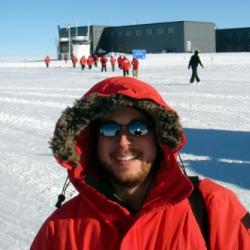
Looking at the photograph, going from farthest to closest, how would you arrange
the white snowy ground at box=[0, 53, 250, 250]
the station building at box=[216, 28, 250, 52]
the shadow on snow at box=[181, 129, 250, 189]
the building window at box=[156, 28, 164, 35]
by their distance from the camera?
the station building at box=[216, 28, 250, 52], the building window at box=[156, 28, 164, 35], the shadow on snow at box=[181, 129, 250, 189], the white snowy ground at box=[0, 53, 250, 250]

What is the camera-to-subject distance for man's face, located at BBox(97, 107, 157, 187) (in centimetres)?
183

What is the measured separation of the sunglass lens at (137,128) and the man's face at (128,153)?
0.01 meters

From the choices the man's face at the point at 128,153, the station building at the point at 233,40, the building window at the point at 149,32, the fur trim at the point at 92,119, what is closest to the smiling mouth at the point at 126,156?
the man's face at the point at 128,153

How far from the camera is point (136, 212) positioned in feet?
5.88

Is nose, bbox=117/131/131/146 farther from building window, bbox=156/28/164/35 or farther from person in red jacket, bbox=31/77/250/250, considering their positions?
building window, bbox=156/28/164/35

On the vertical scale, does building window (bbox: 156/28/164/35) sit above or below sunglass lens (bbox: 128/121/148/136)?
above

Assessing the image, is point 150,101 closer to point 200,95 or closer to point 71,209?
point 71,209

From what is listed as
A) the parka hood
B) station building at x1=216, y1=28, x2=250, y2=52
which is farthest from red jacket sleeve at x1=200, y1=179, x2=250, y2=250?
station building at x1=216, y1=28, x2=250, y2=52

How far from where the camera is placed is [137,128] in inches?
72.0

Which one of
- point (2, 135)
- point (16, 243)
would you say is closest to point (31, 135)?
point (2, 135)

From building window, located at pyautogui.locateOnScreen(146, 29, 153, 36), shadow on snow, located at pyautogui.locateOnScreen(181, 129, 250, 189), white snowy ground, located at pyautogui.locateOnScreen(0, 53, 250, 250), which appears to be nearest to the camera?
white snowy ground, located at pyautogui.locateOnScreen(0, 53, 250, 250)

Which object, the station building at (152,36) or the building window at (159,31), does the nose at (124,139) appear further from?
the building window at (159,31)

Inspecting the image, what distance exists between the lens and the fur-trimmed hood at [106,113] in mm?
1762

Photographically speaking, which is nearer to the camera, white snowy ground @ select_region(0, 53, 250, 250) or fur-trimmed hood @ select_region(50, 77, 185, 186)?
fur-trimmed hood @ select_region(50, 77, 185, 186)
